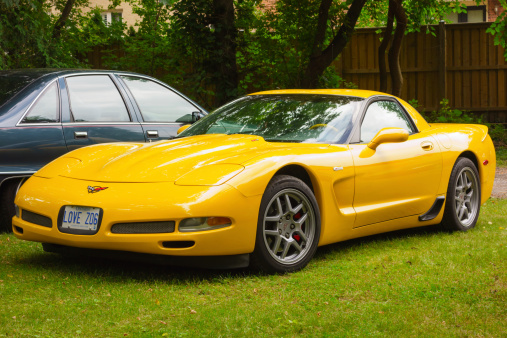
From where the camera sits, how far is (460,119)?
15.5 m

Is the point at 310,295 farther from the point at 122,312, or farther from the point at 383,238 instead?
the point at 383,238

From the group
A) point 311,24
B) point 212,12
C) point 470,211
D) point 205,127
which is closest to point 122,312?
point 205,127

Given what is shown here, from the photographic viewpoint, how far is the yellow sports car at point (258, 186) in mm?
5043

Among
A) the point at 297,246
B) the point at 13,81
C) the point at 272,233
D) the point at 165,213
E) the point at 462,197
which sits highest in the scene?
the point at 13,81

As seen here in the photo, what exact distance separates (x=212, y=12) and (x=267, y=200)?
8294 millimetres

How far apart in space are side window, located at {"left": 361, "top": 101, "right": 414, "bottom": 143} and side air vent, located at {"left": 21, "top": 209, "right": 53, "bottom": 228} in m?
2.54

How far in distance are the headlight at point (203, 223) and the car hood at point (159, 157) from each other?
33 centimetres

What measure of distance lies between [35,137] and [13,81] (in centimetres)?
73

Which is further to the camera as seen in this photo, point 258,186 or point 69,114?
point 69,114

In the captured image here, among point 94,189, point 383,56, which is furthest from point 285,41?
point 94,189

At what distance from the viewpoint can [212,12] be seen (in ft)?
42.8

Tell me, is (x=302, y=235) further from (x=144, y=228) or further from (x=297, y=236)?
(x=144, y=228)

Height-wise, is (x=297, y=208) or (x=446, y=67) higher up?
(x=446, y=67)

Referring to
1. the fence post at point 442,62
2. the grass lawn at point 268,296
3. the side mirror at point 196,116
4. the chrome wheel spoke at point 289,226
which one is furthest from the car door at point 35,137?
the fence post at point 442,62
